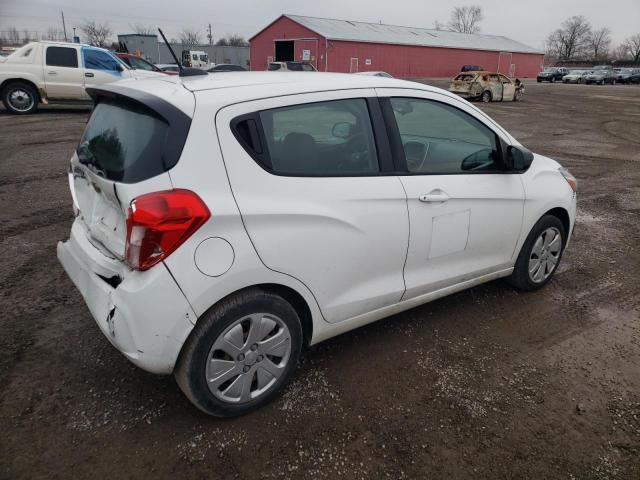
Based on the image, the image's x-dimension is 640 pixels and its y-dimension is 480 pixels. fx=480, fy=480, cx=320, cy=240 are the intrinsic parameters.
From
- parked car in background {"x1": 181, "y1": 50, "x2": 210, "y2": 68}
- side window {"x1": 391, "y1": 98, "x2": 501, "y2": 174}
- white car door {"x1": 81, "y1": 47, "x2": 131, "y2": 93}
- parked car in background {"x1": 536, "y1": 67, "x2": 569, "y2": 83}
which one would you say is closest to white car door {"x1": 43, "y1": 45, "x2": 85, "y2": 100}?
white car door {"x1": 81, "y1": 47, "x2": 131, "y2": 93}

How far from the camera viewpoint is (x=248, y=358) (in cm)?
244

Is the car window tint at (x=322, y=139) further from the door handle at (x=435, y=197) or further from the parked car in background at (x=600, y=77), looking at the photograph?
the parked car in background at (x=600, y=77)

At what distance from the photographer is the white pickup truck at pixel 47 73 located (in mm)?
12578

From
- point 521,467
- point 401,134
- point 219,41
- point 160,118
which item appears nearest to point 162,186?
point 160,118

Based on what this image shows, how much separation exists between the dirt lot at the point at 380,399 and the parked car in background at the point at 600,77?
50201 mm

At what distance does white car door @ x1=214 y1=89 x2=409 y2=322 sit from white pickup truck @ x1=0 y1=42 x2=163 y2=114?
39.0ft

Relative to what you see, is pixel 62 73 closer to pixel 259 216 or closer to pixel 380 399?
pixel 259 216

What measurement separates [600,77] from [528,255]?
51.8m

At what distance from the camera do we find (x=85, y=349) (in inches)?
121

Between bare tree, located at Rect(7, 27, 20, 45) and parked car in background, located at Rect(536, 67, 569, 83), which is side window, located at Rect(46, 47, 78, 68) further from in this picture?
bare tree, located at Rect(7, 27, 20, 45)

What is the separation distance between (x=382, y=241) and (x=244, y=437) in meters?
1.27

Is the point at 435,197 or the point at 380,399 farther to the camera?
the point at 435,197

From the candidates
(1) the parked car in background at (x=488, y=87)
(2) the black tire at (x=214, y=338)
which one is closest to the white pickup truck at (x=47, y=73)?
(2) the black tire at (x=214, y=338)

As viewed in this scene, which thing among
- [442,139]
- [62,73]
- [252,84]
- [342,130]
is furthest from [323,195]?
[62,73]
